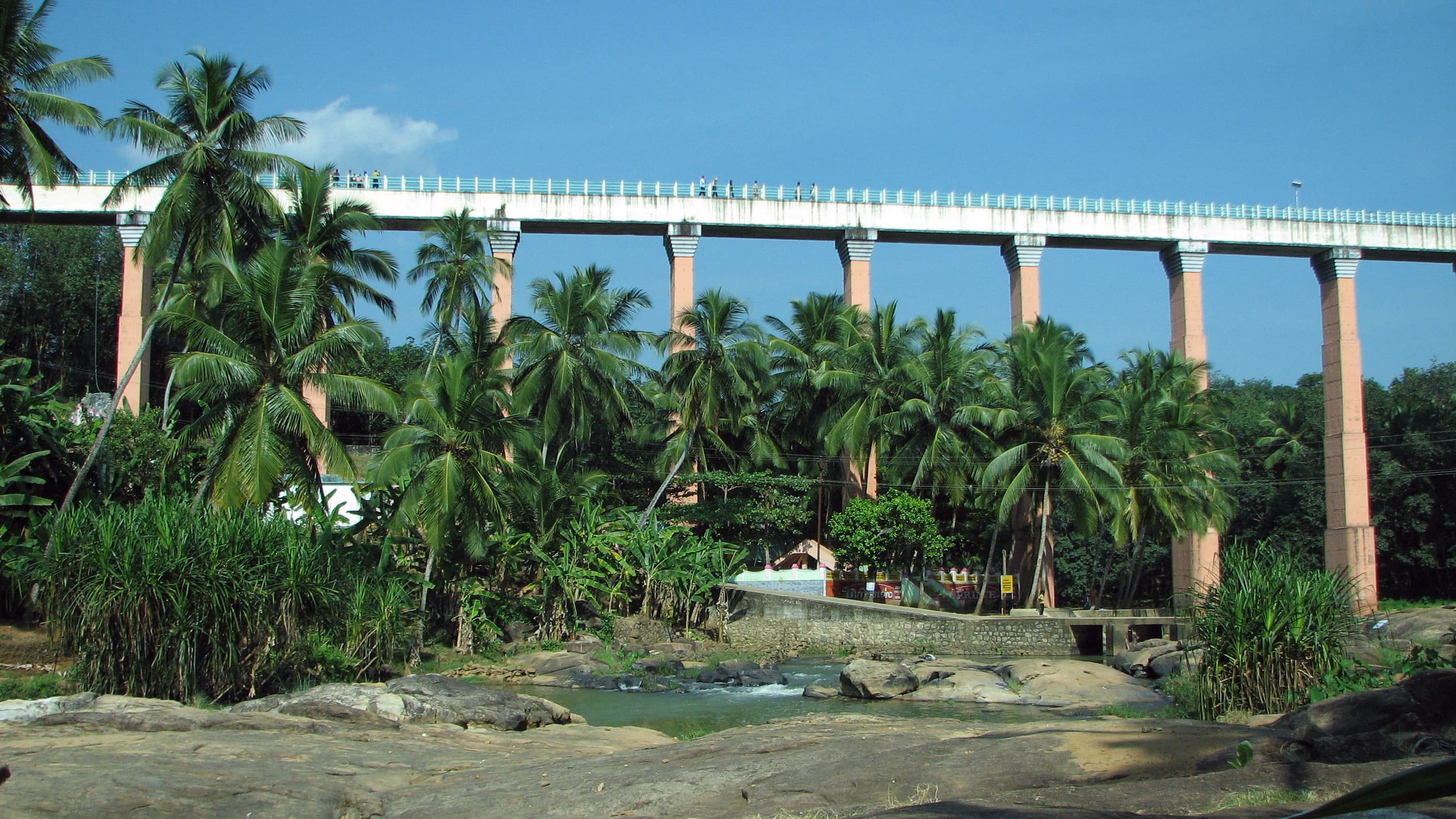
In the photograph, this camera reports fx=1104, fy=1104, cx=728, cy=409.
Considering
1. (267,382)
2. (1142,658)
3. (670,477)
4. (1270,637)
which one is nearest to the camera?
(1270,637)

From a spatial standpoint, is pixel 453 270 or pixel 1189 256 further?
pixel 1189 256

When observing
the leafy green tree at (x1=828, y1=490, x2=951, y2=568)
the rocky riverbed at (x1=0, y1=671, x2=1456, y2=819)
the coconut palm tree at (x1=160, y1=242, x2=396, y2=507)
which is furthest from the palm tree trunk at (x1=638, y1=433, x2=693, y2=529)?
the rocky riverbed at (x1=0, y1=671, x2=1456, y2=819)

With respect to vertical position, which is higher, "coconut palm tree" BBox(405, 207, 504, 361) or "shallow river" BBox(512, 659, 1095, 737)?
"coconut palm tree" BBox(405, 207, 504, 361)

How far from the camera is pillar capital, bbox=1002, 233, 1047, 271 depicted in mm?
39906

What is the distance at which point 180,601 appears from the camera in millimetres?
15297

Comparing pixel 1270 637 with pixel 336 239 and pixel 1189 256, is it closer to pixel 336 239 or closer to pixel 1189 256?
pixel 336 239

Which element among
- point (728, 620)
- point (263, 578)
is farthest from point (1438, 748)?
point (728, 620)

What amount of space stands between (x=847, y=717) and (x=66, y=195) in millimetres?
33752

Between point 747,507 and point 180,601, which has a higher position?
point 747,507

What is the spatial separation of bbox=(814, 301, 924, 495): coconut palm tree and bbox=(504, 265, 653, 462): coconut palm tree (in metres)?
6.59

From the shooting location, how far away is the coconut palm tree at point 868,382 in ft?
112

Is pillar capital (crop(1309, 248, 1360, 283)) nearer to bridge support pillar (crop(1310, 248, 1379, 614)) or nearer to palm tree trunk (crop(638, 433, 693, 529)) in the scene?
bridge support pillar (crop(1310, 248, 1379, 614))

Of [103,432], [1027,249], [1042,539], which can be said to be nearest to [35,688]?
[103,432]

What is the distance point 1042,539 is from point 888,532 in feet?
14.5
